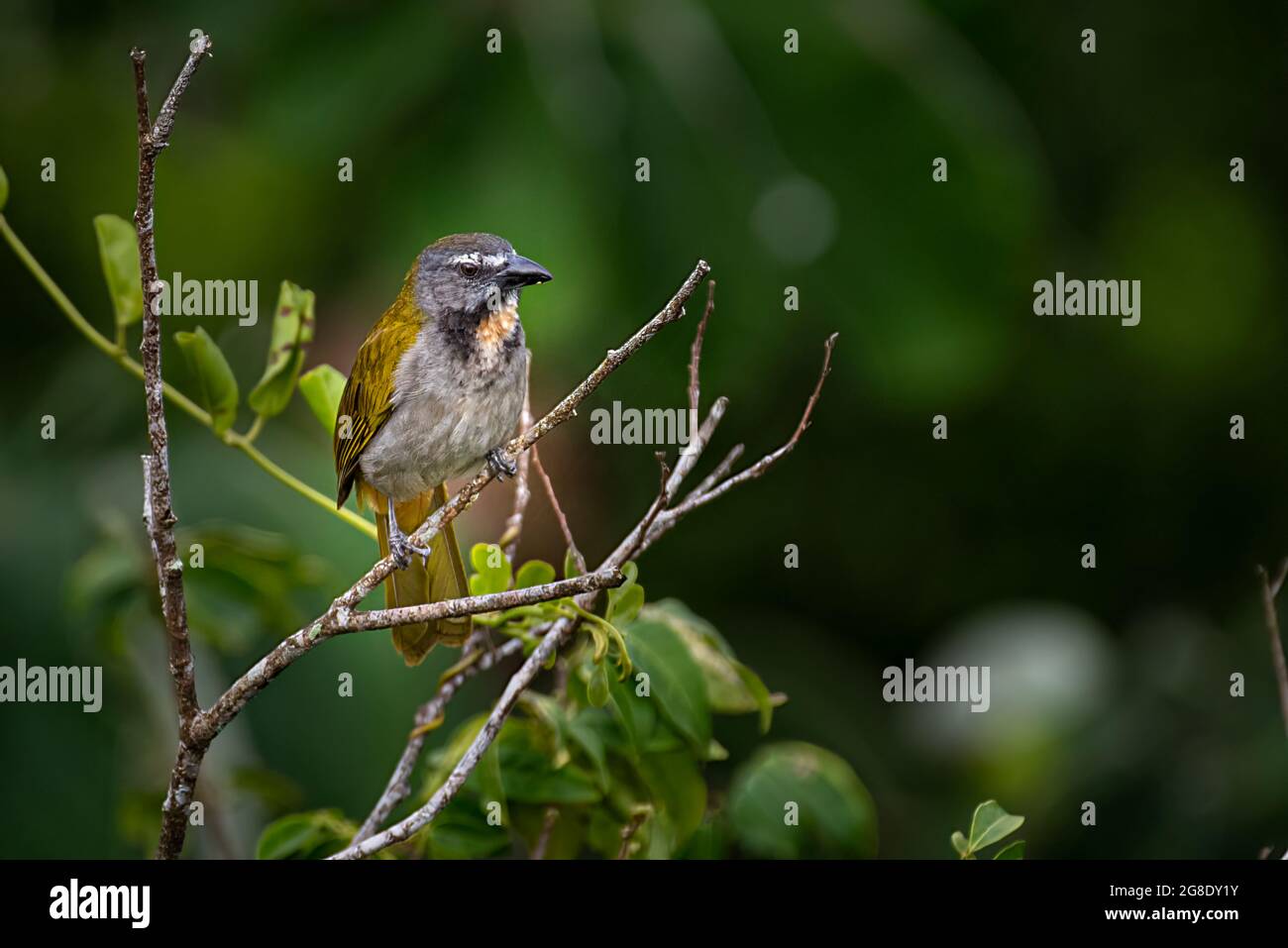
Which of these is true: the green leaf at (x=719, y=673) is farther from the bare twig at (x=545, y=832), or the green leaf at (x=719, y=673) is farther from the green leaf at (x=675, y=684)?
the bare twig at (x=545, y=832)

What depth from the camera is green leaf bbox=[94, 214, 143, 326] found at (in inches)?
113

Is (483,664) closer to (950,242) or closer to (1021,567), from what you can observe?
(950,242)

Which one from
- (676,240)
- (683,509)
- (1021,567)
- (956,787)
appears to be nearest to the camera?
(683,509)

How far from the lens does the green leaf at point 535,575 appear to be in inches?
107

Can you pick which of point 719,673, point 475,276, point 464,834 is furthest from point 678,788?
point 475,276

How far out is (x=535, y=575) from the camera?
2742 millimetres

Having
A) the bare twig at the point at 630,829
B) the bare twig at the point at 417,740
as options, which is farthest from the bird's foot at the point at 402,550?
the bare twig at the point at 630,829

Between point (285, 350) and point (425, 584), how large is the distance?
31.2 inches

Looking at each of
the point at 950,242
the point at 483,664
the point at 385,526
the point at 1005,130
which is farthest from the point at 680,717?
the point at 1005,130

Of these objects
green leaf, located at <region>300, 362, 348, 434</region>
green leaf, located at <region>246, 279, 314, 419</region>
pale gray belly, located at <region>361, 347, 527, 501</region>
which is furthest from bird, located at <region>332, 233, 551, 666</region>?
green leaf, located at <region>246, 279, 314, 419</region>

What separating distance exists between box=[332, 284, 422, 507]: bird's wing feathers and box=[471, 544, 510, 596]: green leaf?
859 millimetres

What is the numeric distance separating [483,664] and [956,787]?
262 centimetres

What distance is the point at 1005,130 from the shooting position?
476cm

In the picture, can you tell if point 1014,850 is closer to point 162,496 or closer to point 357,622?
point 357,622
